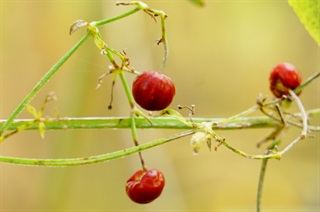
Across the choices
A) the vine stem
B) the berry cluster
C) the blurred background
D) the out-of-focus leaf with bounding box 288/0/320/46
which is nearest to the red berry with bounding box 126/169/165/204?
the berry cluster

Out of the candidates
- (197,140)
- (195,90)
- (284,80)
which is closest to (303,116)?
(284,80)

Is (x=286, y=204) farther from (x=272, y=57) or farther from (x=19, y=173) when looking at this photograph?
(x=19, y=173)

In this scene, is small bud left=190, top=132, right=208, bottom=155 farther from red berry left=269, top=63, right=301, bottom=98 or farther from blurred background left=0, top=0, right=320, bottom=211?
blurred background left=0, top=0, right=320, bottom=211

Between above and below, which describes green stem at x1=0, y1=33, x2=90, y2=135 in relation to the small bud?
→ above

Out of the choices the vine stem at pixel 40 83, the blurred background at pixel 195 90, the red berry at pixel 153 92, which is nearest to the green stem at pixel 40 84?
the vine stem at pixel 40 83

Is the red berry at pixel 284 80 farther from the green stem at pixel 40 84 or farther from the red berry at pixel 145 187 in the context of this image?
the green stem at pixel 40 84

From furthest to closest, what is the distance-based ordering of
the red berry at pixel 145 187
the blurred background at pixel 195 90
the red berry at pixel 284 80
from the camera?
the blurred background at pixel 195 90 → the red berry at pixel 284 80 → the red berry at pixel 145 187

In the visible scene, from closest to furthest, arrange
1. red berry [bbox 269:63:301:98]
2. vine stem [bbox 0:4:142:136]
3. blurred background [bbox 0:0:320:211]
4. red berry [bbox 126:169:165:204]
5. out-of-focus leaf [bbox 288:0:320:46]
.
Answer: vine stem [bbox 0:4:142:136]
red berry [bbox 126:169:165:204]
out-of-focus leaf [bbox 288:0:320:46]
red berry [bbox 269:63:301:98]
blurred background [bbox 0:0:320:211]

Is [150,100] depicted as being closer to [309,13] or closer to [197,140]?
[197,140]
